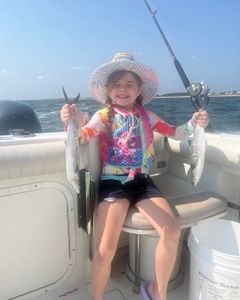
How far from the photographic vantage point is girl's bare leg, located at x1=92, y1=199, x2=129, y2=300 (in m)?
1.73

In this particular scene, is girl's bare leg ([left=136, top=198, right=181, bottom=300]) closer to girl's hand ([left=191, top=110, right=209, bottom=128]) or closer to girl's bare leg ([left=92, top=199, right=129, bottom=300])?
girl's bare leg ([left=92, top=199, right=129, bottom=300])

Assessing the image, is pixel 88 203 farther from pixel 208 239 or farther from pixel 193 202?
pixel 208 239

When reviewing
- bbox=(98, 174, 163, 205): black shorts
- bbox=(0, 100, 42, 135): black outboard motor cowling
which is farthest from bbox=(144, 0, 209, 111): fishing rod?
bbox=(0, 100, 42, 135): black outboard motor cowling

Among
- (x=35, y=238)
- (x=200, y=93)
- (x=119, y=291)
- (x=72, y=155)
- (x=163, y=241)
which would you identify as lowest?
(x=119, y=291)

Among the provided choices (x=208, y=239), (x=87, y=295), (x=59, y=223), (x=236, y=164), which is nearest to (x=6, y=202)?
(x=59, y=223)

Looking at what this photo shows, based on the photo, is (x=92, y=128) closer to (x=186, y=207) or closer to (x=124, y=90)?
(x=124, y=90)

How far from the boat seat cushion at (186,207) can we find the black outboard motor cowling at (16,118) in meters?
2.29

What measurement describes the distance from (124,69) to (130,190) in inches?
33.4

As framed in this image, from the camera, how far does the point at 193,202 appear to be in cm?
196

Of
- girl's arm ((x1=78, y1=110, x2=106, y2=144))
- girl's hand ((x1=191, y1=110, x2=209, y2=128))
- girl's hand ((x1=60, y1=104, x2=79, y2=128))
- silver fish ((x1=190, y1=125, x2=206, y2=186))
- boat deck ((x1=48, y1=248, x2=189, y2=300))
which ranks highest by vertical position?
girl's hand ((x1=60, y1=104, x2=79, y2=128))

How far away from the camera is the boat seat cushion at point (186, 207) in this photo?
1.73 metres

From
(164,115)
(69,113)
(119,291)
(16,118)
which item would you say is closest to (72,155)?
(69,113)

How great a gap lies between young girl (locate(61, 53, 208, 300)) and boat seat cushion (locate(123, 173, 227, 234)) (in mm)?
50

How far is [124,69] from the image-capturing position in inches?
79.7
